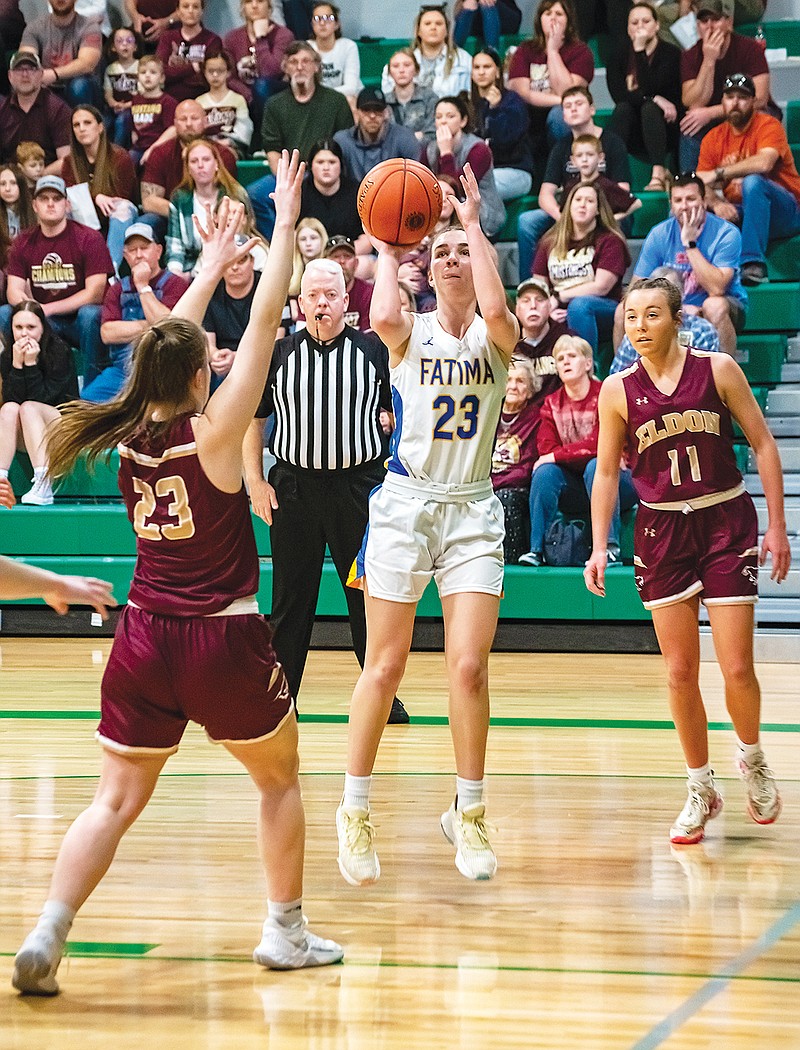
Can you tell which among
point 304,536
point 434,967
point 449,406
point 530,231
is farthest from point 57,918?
point 530,231

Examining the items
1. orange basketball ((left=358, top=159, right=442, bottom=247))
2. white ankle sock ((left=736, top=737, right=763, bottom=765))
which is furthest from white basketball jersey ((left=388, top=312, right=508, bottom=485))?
white ankle sock ((left=736, top=737, right=763, bottom=765))

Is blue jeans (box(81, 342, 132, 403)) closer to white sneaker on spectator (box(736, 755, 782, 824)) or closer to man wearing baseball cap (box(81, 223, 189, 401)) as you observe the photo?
man wearing baseball cap (box(81, 223, 189, 401))

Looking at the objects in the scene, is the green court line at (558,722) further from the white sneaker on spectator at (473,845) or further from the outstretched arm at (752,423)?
the white sneaker on spectator at (473,845)

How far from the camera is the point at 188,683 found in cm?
332

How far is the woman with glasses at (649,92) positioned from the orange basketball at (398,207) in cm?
700

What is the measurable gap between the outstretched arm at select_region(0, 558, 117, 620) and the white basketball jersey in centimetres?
147

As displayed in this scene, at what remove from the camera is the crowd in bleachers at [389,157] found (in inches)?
388

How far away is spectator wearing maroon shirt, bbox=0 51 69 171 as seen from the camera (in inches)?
492

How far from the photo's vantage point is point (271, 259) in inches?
132

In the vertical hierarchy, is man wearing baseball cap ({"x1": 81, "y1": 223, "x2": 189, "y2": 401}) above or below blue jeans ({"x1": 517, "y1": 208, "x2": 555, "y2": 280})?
below

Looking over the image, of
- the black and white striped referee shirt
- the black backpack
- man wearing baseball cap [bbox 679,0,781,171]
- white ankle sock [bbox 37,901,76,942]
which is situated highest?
man wearing baseball cap [bbox 679,0,781,171]

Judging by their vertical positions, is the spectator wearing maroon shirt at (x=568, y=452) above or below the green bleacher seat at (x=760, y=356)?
below

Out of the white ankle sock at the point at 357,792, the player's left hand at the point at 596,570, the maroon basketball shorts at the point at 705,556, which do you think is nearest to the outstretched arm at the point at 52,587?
the white ankle sock at the point at 357,792

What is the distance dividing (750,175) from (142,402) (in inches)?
318
